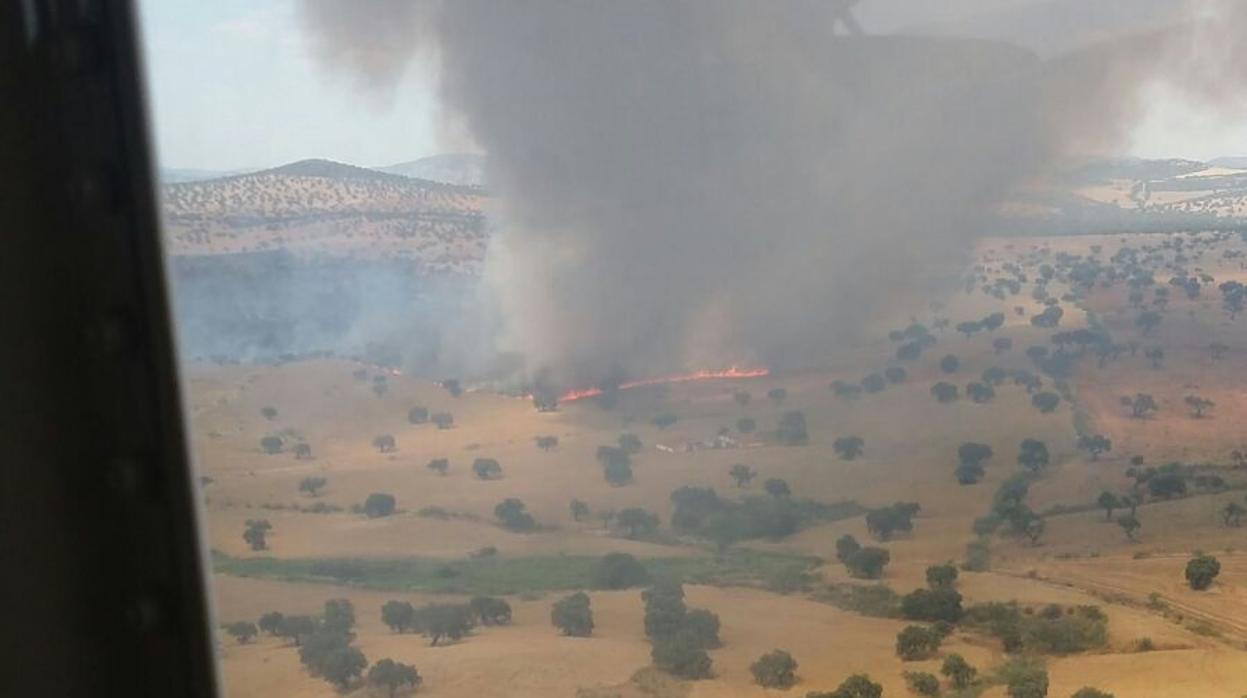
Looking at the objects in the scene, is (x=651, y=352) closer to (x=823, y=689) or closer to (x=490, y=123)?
(x=490, y=123)

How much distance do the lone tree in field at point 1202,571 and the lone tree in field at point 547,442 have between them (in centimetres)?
76

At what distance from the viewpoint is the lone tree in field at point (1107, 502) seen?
1.23 m

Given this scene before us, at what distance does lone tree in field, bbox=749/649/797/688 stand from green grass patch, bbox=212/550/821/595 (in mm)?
84

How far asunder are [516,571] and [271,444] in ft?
1.03

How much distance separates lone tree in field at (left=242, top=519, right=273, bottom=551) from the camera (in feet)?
3.77

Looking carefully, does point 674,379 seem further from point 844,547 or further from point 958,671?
point 958,671

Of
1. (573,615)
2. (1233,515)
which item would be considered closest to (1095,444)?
(1233,515)

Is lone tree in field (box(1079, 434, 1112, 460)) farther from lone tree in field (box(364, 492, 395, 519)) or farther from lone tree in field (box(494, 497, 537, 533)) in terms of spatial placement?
lone tree in field (box(364, 492, 395, 519))

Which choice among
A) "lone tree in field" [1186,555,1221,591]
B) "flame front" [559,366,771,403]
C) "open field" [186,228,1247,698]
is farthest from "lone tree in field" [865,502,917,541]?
"lone tree in field" [1186,555,1221,591]

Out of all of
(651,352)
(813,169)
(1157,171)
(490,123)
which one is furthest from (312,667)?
(1157,171)

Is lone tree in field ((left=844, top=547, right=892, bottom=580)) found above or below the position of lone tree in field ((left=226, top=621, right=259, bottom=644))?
below

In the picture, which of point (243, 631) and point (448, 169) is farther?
point (448, 169)

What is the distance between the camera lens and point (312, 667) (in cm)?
117

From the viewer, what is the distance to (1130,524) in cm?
123
